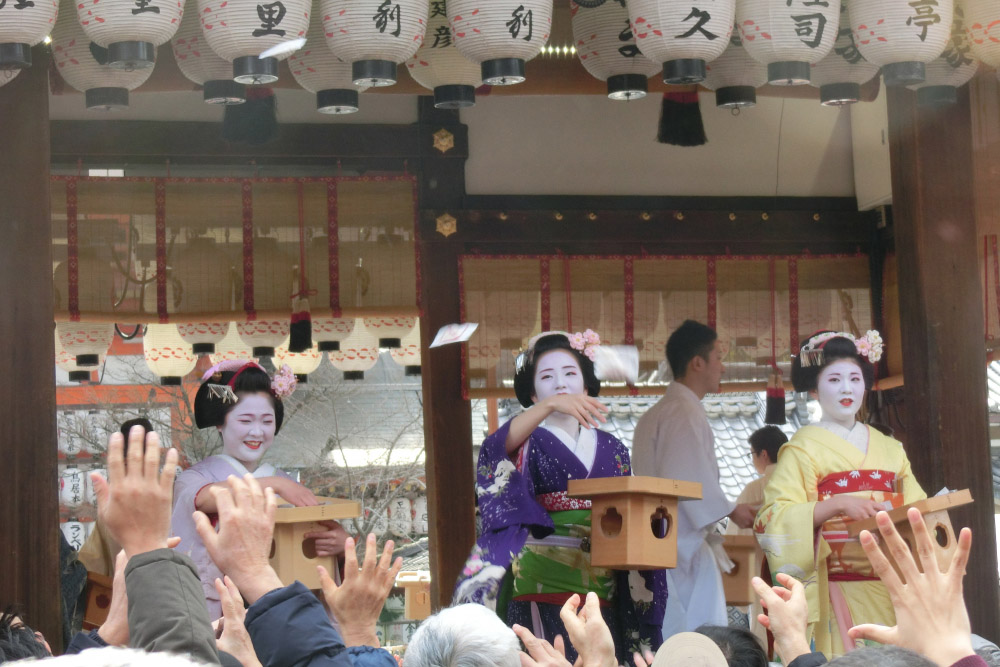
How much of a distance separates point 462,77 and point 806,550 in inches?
107

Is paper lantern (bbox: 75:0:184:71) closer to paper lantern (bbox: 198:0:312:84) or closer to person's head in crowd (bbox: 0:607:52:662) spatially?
paper lantern (bbox: 198:0:312:84)

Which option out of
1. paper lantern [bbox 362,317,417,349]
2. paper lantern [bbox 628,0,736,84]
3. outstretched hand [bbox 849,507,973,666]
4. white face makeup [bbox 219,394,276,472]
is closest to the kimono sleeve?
paper lantern [bbox 628,0,736,84]

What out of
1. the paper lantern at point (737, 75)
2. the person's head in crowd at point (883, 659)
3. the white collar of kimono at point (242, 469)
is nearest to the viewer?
the person's head in crowd at point (883, 659)

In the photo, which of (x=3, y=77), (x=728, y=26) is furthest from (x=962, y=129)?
(x=3, y=77)

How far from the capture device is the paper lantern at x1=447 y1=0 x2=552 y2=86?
5406mm

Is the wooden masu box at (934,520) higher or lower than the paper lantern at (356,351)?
lower

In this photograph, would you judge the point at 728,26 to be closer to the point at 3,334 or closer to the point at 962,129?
the point at 962,129

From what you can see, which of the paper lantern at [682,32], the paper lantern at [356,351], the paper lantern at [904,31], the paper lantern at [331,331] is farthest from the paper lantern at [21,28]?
the paper lantern at [356,351]

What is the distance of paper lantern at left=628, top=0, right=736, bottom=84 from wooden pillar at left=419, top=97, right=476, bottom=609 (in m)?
3.03

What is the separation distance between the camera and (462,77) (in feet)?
20.2

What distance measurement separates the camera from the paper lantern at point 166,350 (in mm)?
9602

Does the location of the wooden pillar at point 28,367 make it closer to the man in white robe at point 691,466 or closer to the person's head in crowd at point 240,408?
the person's head in crowd at point 240,408

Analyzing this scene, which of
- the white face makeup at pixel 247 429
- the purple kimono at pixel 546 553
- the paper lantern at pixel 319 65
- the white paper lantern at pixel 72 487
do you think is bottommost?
the white paper lantern at pixel 72 487

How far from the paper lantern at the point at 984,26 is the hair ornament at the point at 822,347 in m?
1.41
